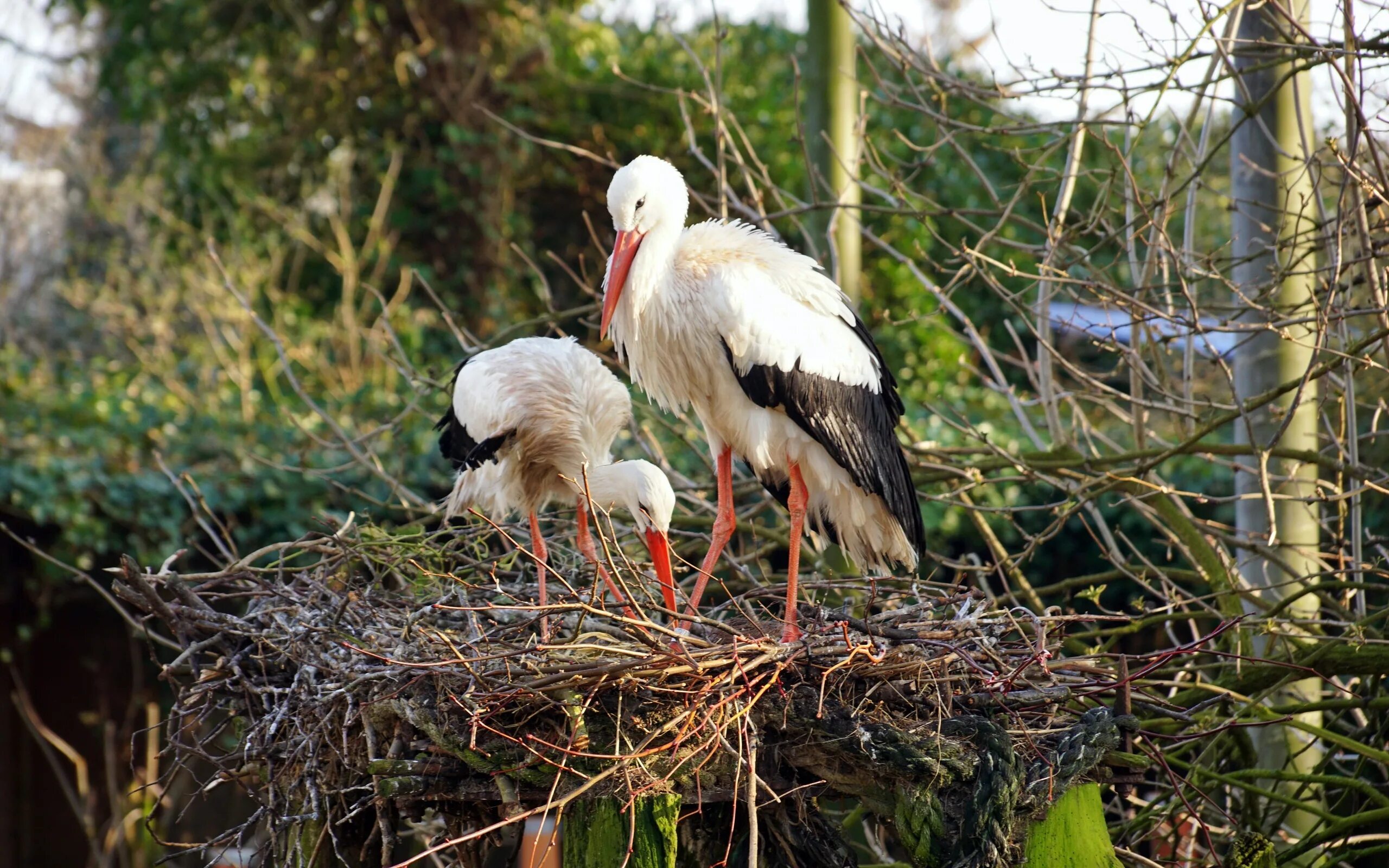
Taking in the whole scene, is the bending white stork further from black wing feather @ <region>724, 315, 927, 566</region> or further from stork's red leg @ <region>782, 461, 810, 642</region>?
black wing feather @ <region>724, 315, 927, 566</region>

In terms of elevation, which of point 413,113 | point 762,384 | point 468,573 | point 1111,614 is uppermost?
point 413,113

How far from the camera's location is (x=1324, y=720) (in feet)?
12.3

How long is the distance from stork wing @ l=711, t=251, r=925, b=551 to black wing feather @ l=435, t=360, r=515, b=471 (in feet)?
3.26

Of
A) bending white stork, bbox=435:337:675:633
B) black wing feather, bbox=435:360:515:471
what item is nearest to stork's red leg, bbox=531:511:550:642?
bending white stork, bbox=435:337:675:633

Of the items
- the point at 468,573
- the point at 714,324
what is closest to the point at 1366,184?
the point at 714,324

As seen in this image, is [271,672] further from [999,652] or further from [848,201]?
[848,201]

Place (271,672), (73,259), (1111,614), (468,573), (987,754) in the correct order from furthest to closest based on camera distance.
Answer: (73,259) → (468,573) → (271,672) → (1111,614) → (987,754)

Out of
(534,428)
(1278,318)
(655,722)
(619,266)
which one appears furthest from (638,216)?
(1278,318)

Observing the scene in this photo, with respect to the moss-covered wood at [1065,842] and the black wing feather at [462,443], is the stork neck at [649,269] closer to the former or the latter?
the black wing feather at [462,443]

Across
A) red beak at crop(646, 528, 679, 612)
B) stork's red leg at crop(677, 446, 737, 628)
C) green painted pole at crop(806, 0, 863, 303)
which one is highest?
green painted pole at crop(806, 0, 863, 303)

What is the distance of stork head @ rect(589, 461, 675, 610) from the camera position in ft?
11.9

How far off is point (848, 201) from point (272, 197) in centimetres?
644

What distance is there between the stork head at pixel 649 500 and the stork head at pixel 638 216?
1.84ft

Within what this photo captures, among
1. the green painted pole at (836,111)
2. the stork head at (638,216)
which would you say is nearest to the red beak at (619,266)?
the stork head at (638,216)
